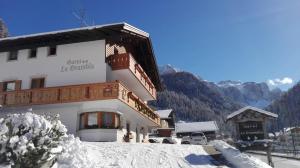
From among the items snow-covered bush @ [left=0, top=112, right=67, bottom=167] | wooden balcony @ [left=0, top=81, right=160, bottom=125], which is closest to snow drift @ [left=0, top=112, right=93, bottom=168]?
snow-covered bush @ [left=0, top=112, right=67, bottom=167]

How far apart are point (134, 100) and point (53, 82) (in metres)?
6.24

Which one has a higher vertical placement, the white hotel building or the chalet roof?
the chalet roof

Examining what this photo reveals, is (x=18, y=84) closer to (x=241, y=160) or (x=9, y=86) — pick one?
(x=9, y=86)

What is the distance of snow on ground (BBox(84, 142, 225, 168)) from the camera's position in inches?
541

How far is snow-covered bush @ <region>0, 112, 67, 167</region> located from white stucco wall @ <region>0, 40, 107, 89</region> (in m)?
14.9

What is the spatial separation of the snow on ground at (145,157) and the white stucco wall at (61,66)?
25.2ft

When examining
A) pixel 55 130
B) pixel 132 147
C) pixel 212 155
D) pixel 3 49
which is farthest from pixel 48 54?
pixel 55 130

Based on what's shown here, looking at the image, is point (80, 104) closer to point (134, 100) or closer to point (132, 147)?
point (134, 100)

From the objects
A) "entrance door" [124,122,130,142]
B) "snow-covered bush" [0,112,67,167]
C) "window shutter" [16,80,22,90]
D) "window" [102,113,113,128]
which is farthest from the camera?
"entrance door" [124,122,130,142]

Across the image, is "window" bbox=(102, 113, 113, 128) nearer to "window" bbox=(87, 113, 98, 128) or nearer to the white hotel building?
the white hotel building

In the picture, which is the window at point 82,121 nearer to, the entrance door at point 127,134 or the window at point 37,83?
the entrance door at point 127,134

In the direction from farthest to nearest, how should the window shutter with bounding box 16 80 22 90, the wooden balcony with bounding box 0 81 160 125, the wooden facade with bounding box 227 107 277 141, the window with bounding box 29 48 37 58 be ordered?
the wooden facade with bounding box 227 107 277 141, the window with bounding box 29 48 37 58, the window shutter with bounding box 16 80 22 90, the wooden balcony with bounding box 0 81 160 125

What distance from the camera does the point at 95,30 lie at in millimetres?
23500

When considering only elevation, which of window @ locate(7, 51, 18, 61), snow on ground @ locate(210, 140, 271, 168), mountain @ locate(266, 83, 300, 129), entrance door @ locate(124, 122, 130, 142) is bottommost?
snow on ground @ locate(210, 140, 271, 168)
